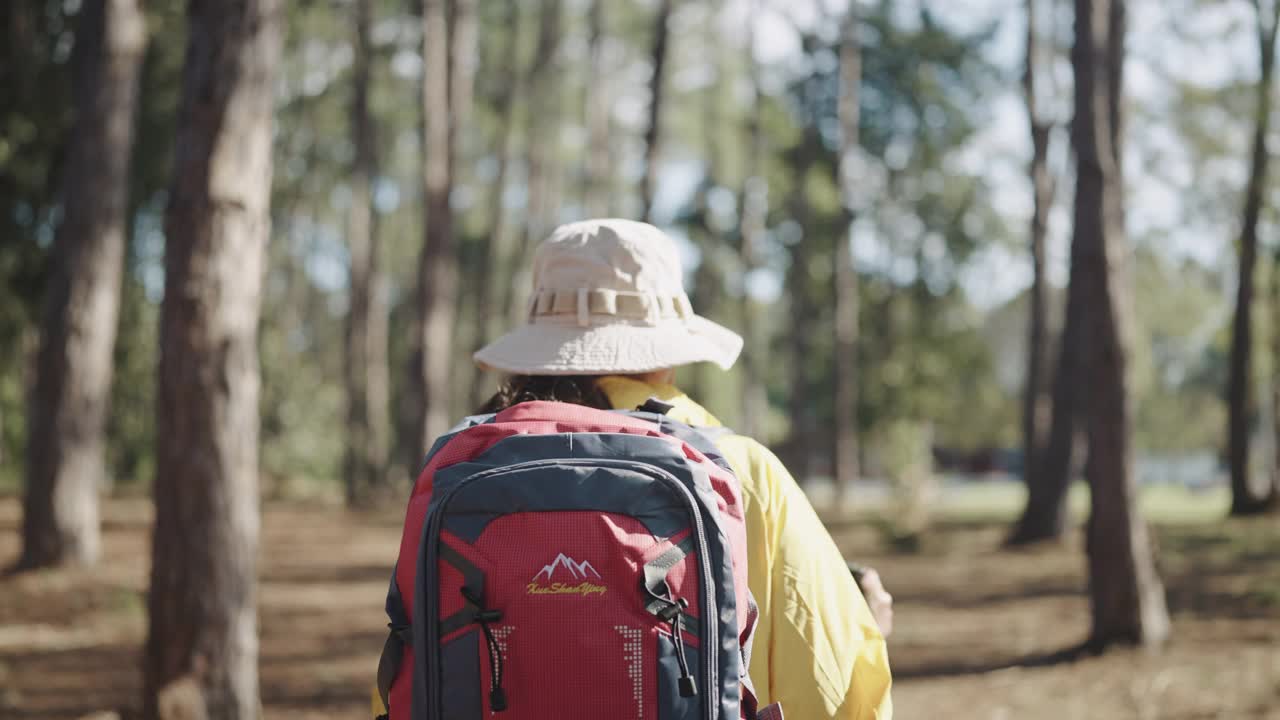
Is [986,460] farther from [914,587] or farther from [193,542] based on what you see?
[193,542]

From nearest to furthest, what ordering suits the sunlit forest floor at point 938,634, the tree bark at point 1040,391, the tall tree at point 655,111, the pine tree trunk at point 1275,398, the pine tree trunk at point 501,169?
the sunlit forest floor at point 938,634 → the tree bark at point 1040,391 → the tall tree at point 655,111 → the pine tree trunk at point 1275,398 → the pine tree trunk at point 501,169

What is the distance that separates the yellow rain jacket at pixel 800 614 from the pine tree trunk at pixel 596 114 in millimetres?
28597

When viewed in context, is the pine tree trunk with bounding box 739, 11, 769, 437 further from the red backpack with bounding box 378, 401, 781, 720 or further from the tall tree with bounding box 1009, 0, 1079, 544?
the red backpack with bounding box 378, 401, 781, 720

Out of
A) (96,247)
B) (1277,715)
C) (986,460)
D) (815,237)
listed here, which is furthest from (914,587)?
(986,460)

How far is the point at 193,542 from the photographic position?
19.6 ft

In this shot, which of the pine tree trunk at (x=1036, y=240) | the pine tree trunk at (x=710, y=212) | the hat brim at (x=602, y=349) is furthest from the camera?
the pine tree trunk at (x=710, y=212)

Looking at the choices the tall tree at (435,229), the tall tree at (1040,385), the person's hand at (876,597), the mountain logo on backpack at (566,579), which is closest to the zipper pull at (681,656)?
the mountain logo on backpack at (566,579)

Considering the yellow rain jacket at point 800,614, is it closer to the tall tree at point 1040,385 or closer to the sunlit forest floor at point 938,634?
the sunlit forest floor at point 938,634

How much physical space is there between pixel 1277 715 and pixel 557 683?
6.58 metres

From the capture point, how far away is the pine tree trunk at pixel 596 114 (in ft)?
99.9

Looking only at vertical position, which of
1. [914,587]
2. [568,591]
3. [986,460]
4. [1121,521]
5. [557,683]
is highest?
[568,591]

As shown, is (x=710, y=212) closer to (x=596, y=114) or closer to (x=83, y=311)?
(x=596, y=114)

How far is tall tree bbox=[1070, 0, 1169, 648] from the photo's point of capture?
895 centimetres

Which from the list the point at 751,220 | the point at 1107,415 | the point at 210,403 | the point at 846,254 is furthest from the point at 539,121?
the point at 210,403
